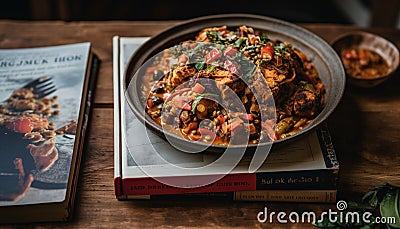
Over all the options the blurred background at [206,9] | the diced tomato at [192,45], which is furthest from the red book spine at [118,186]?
the blurred background at [206,9]

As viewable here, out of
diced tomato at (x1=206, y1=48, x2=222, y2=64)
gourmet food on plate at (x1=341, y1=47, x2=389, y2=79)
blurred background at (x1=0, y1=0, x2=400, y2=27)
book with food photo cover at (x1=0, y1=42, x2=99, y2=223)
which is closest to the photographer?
book with food photo cover at (x1=0, y1=42, x2=99, y2=223)

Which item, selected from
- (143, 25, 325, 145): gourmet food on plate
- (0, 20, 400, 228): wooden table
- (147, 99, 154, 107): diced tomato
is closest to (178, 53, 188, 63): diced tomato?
(143, 25, 325, 145): gourmet food on plate

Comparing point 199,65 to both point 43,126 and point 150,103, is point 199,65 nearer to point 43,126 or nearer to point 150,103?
point 150,103

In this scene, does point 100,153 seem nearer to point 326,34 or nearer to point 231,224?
point 231,224

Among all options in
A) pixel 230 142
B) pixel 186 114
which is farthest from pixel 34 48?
pixel 230 142

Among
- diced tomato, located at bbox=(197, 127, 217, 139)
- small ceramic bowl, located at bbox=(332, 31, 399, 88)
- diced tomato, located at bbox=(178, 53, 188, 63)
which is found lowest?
diced tomato, located at bbox=(197, 127, 217, 139)

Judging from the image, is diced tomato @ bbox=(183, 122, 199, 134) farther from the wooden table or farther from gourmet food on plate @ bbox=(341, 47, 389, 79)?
gourmet food on plate @ bbox=(341, 47, 389, 79)

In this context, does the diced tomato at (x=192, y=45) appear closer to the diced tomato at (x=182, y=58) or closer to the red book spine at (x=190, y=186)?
the diced tomato at (x=182, y=58)
